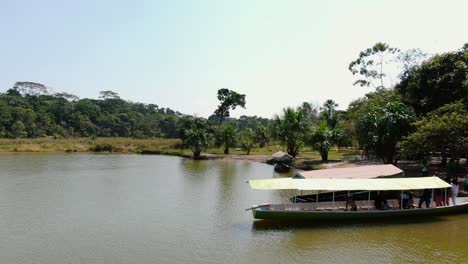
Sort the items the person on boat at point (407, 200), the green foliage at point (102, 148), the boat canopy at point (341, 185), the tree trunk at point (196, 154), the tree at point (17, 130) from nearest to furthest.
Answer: the boat canopy at point (341, 185)
the person on boat at point (407, 200)
the tree trunk at point (196, 154)
the green foliage at point (102, 148)
the tree at point (17, 130)

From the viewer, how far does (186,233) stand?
18.3 m

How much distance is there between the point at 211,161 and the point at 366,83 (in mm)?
25610

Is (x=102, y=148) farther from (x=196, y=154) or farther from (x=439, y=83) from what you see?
(x=439, y=83)

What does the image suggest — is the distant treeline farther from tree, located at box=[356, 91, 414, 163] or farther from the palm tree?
tree, located at box=[356, 91, 414, 163]

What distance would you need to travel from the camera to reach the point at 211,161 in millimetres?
52469

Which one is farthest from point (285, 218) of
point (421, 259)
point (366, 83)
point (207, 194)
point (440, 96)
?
point (366, 83)

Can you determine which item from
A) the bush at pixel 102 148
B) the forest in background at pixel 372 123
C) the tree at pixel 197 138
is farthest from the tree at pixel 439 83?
the bush at pixel 102 148

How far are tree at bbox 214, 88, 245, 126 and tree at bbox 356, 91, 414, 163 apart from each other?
41741 mm

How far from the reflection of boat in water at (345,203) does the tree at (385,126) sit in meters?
12.3

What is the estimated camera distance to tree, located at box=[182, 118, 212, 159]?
182 feet

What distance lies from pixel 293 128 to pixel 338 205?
28579 millimetres

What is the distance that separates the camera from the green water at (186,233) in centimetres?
1548

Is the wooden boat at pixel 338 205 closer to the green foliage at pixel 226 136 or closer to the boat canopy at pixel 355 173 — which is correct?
the boat canopy at pixel 355 173

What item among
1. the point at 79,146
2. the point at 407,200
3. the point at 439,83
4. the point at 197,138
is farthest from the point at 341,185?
the point at 79,146
